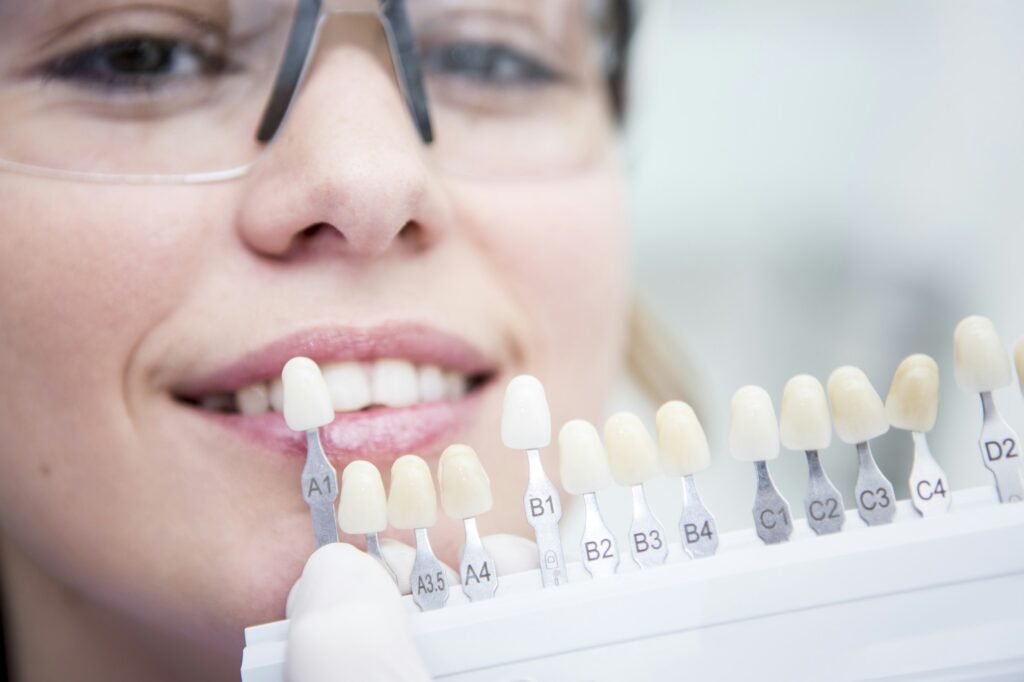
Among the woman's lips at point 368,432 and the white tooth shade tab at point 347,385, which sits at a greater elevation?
the white tooth shade tab at point 347,385

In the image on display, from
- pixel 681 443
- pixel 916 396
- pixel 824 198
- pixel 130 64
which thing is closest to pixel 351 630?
pixel 681 443

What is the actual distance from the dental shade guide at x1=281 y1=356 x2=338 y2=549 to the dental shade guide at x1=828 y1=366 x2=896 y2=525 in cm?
25

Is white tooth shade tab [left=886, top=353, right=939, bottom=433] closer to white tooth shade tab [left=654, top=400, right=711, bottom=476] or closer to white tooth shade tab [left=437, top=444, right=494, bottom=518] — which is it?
white tooth shade tab [left=654, top=400, right=711, bottom=476]

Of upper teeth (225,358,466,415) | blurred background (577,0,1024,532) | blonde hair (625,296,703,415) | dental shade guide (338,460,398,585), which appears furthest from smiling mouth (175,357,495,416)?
blurred background (577,0,1024,532)

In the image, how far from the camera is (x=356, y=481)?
1.46 ft

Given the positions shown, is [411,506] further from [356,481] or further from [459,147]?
[459,147]

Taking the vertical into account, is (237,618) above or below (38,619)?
above

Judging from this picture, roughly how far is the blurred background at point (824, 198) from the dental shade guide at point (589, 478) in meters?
0.98

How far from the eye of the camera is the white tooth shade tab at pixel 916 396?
0.44 metres

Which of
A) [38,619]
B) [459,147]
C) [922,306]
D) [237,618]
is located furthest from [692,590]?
[922,306]

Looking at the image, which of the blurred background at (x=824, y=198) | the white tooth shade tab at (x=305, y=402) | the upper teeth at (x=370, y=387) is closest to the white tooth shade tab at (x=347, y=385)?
the upper teeth at (x=370, y=387)

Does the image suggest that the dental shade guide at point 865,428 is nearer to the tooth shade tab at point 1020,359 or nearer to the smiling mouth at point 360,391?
the tooth shade tab at point 1020,359

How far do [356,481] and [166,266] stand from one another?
0.19 meters

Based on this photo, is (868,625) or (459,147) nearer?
(868,625)
